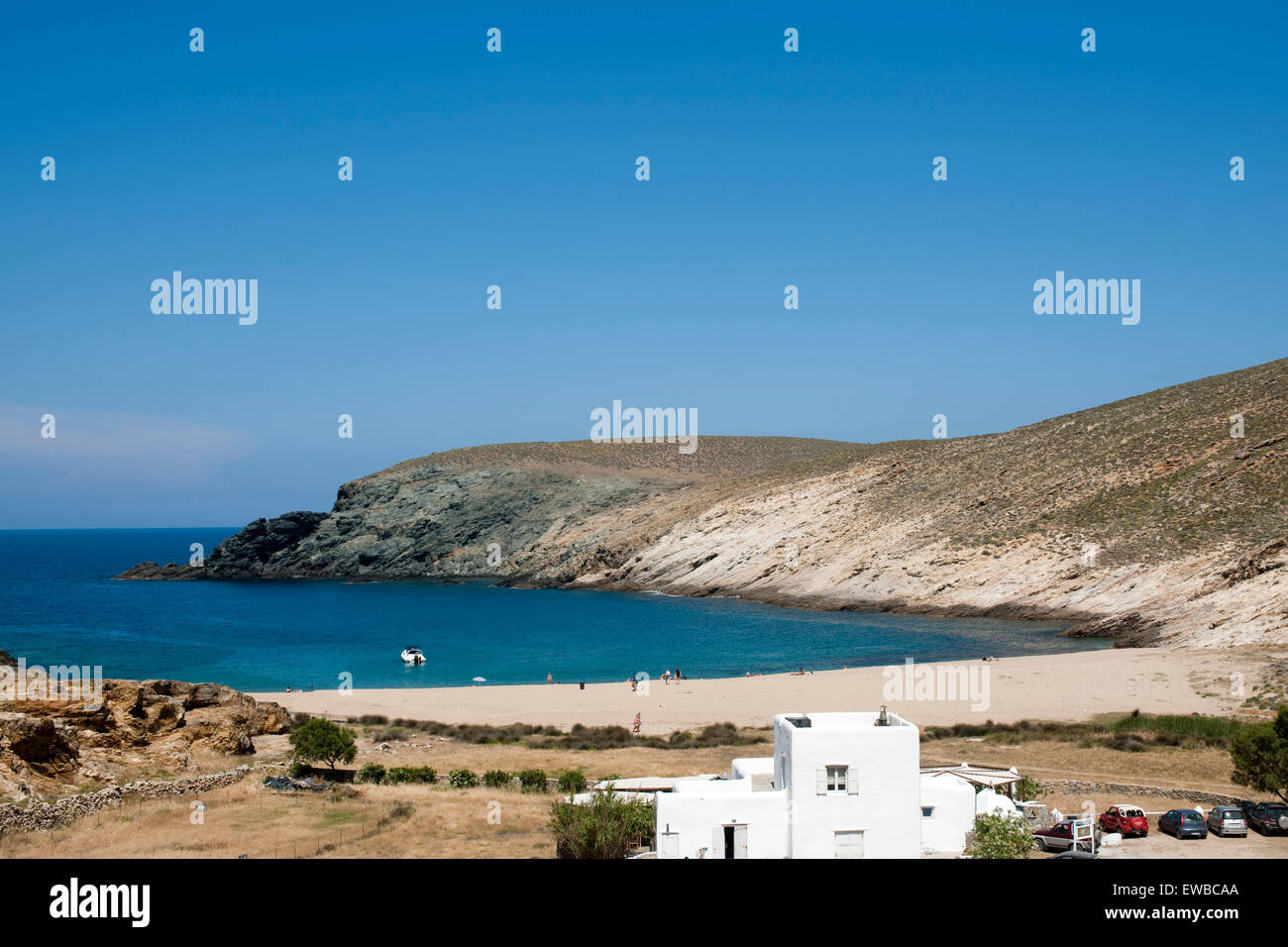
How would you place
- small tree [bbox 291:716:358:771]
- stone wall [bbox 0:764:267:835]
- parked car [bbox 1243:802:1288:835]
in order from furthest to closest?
small tree [bbox 291:716:358:771] → stone wall [bbox 0:764:267:835] → parked car [bbox 1243:802:1288:835]

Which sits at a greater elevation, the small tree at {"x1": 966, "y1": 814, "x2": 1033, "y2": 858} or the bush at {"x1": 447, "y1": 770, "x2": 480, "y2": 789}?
the small tree at {"x1": 966, "y1": 814, "x2": 1033, "y2": 858}

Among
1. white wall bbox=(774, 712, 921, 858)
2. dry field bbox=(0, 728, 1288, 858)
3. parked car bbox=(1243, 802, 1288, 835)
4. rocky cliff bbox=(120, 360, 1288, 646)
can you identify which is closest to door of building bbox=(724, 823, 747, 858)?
white wall bbox=(774, 712, 921, 858)

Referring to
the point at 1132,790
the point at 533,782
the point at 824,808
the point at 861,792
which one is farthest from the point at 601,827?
the point at 1132,790

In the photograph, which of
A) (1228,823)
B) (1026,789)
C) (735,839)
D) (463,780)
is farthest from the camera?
(463,780)

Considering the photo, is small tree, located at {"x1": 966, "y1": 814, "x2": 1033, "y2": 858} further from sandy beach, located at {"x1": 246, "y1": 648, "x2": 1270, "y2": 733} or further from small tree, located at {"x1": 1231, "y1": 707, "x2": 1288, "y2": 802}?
sandy beach, located at {"x1": 246, "y1": 648, "x2": 1270, "y2": 733}

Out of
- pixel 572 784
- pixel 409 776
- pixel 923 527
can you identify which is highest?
pixel 923 527

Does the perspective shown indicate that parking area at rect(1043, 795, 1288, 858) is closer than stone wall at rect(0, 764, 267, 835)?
Yes

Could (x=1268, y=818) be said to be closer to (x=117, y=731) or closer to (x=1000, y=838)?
(x=1000, y=838)
